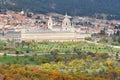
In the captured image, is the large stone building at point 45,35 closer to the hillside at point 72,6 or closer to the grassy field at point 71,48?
the grassy field at point 71,48

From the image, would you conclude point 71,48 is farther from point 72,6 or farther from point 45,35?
point 72,6

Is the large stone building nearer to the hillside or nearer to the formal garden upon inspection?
the formal garden

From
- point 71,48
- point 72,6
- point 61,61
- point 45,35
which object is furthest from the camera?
point 72,6

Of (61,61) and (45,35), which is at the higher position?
(45,35)

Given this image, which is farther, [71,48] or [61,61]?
[71,48]

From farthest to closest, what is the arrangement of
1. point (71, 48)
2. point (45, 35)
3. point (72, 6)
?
point (72, 6), point (45, 35), point (71, 48)

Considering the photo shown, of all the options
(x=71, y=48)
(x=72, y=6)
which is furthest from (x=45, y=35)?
(x=72, y=6)

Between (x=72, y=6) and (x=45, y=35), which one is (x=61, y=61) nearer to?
(x=45, y=35)

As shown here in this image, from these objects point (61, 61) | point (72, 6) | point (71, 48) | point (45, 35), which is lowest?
point (61, 61)

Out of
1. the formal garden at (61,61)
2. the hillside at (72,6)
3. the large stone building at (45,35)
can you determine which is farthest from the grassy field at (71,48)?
the hillside at (72,6)
